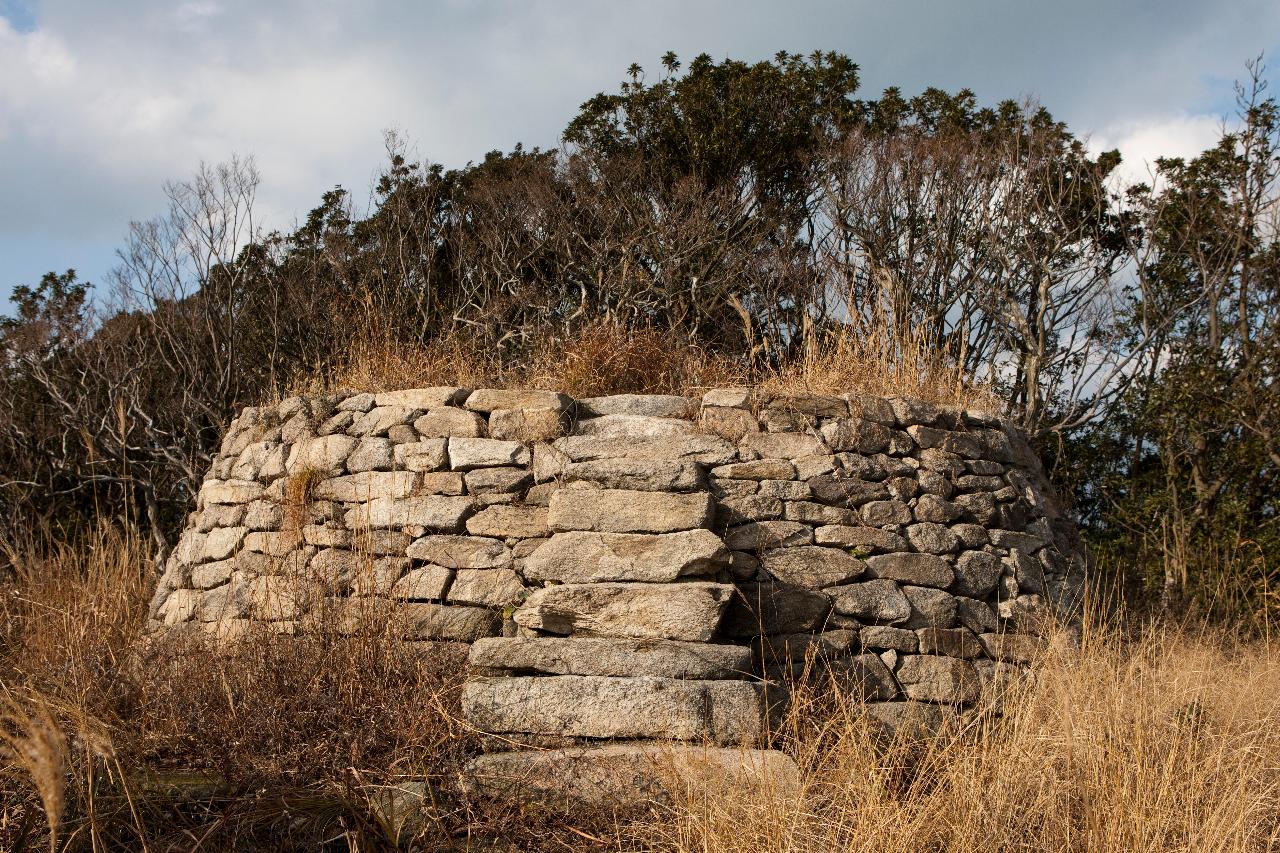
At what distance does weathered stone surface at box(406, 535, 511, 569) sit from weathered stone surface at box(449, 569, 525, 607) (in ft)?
0.14

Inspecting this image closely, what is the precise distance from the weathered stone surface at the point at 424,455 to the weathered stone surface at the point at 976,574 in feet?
8.91

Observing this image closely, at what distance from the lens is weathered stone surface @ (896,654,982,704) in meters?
4.92

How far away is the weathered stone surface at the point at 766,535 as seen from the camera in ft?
16.4

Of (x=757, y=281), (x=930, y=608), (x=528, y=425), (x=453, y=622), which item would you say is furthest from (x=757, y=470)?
(x=757, y=281)

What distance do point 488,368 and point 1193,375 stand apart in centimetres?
697

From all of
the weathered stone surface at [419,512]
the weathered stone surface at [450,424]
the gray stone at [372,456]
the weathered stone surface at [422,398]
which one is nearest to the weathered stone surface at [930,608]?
the weathered stone surface at [419,512]

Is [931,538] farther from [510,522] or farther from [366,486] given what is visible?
[366,486]

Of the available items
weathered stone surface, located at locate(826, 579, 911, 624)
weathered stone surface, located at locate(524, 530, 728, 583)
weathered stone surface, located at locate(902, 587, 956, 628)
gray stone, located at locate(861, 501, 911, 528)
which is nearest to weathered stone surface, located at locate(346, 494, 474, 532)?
weathered stone surface, located at locate(524, 530, 728, 583)

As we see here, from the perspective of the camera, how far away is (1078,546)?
260 inches

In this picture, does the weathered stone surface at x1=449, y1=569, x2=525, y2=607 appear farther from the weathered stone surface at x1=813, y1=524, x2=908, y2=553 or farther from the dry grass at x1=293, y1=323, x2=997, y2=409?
the weathered stone surface at x1=813, y1=524, x2=908, y2=553

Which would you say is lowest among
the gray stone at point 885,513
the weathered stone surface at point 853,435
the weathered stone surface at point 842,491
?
the gray stone at point 885,513

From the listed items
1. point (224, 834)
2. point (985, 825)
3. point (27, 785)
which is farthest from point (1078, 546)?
point (27, 785)

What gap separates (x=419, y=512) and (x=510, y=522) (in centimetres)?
52

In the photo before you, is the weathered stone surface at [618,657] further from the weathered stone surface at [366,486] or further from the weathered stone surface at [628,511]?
the weathered stone surface at [366,486]
